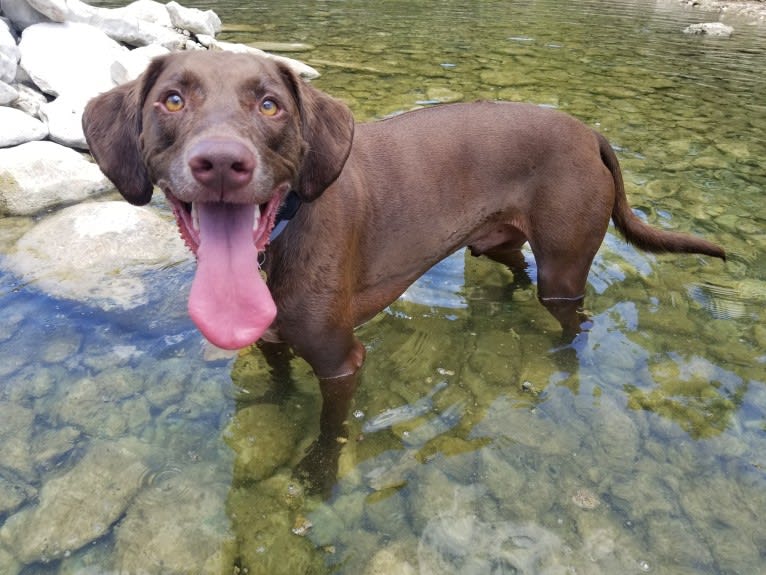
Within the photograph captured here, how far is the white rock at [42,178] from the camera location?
4.80 meters

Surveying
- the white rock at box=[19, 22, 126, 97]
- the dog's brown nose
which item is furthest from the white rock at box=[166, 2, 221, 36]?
the dog's brown nose

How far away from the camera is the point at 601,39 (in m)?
Answer: 14.0

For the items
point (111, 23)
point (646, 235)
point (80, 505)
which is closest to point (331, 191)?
point (80, 505)

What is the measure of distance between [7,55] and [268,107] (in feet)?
18.4

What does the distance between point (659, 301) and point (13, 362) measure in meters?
4.16

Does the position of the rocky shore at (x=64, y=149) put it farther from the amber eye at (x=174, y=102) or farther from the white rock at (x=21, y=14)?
the amber eye at (x=174, y=102)

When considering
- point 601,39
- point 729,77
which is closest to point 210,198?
point 729,77

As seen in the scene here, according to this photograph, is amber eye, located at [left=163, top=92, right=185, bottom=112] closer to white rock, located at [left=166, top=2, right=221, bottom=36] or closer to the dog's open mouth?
the dog's open mouth

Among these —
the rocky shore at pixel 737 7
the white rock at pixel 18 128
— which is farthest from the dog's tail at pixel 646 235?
the rocky shore at pixel 737 7

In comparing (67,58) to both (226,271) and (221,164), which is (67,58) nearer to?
(226,271)

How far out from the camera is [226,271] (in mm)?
2215

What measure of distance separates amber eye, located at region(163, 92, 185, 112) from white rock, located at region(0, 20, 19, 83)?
5.02m

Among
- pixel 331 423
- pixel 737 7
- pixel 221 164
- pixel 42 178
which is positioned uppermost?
pixel 221 164

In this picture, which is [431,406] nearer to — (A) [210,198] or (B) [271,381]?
(B) [271,381]
